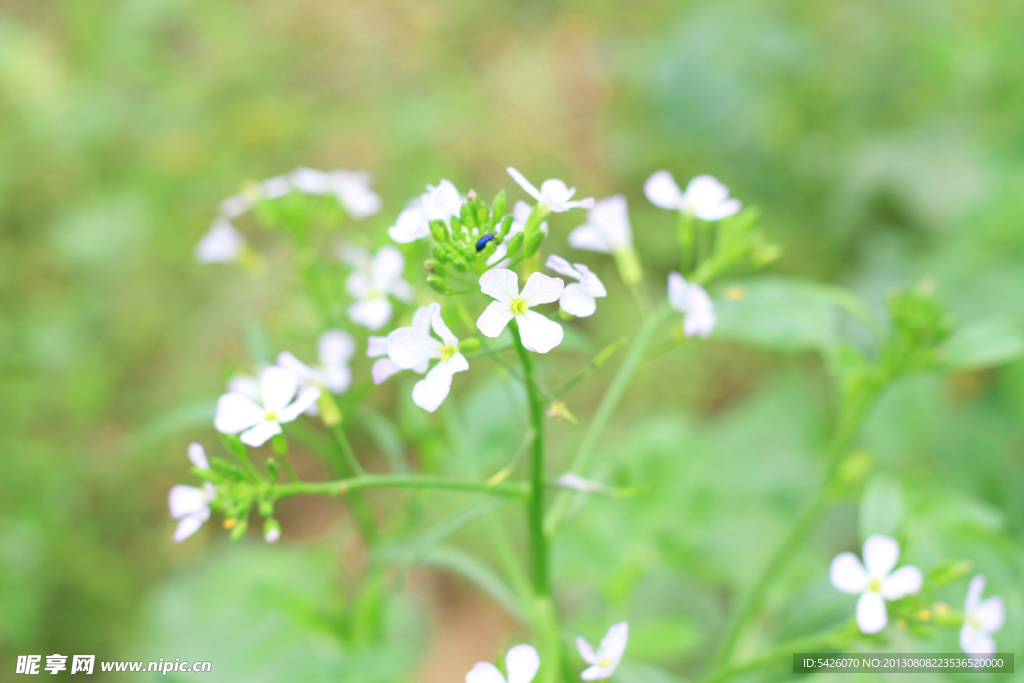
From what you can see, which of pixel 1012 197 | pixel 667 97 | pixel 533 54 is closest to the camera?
pixel 1012 197

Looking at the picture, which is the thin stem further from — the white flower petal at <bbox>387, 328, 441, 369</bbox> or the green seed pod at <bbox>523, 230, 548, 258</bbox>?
the green seed pod at <bbox>523, 230, 548, 258</bbox>

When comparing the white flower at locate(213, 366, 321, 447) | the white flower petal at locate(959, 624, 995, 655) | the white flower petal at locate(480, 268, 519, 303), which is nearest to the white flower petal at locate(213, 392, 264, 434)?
the white flower at locate(213, 366, 321, 447)

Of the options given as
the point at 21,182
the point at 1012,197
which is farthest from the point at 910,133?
the point at 21,182

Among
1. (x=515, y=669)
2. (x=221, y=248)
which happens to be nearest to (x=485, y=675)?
(x=515, y=669)

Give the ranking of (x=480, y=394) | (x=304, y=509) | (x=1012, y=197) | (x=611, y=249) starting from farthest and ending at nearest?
(x=304, y=509)
(x=1012, y=197)
(x=480, y=394)
(x=611, y=249)

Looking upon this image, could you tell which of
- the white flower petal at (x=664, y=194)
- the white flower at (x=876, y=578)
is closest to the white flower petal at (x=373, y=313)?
the white flower petal at (x=664, y=194)

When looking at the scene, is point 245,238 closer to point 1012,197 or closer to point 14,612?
point 14,612
